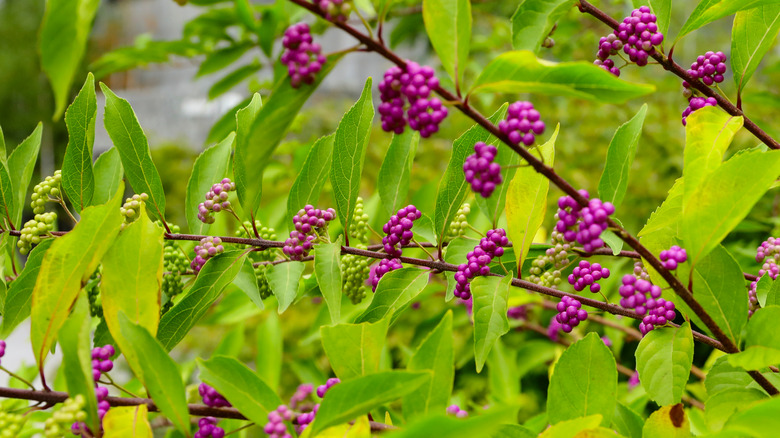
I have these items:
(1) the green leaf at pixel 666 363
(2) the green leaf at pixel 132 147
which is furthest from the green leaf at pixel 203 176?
(1) the green leaf at pixel 666 363

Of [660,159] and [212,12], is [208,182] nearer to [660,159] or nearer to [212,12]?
[212,12]

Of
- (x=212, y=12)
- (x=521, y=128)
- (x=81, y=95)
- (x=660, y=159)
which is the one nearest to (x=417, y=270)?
(x=521, y=128)

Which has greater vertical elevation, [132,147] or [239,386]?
[132,147]

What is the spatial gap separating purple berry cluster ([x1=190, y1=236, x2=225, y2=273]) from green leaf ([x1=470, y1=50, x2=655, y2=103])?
0.33 meters

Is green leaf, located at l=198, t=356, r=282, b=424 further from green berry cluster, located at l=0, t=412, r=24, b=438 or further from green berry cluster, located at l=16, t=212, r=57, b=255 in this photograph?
green berry cluster, located at l=16, t=212, r=57, b=255

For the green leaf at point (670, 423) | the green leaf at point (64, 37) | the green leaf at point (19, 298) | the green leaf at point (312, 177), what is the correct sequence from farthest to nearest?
the green leaf at point (312, 177) < the green leaf at point (19, 298) < the green leaf at point (670, 423) < the green leaf at point (64, 37)

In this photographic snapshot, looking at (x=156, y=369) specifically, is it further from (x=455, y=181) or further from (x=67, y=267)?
(x=455, y=181)

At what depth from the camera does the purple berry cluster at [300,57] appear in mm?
373

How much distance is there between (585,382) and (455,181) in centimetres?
23

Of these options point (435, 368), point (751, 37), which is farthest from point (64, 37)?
point (751, 37)

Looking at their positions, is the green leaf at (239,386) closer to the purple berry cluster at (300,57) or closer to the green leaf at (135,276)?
the green leaf at (135,276)

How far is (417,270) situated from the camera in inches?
23.0

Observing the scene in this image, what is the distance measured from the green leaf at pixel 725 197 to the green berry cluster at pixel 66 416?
42cm

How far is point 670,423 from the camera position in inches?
17.7
